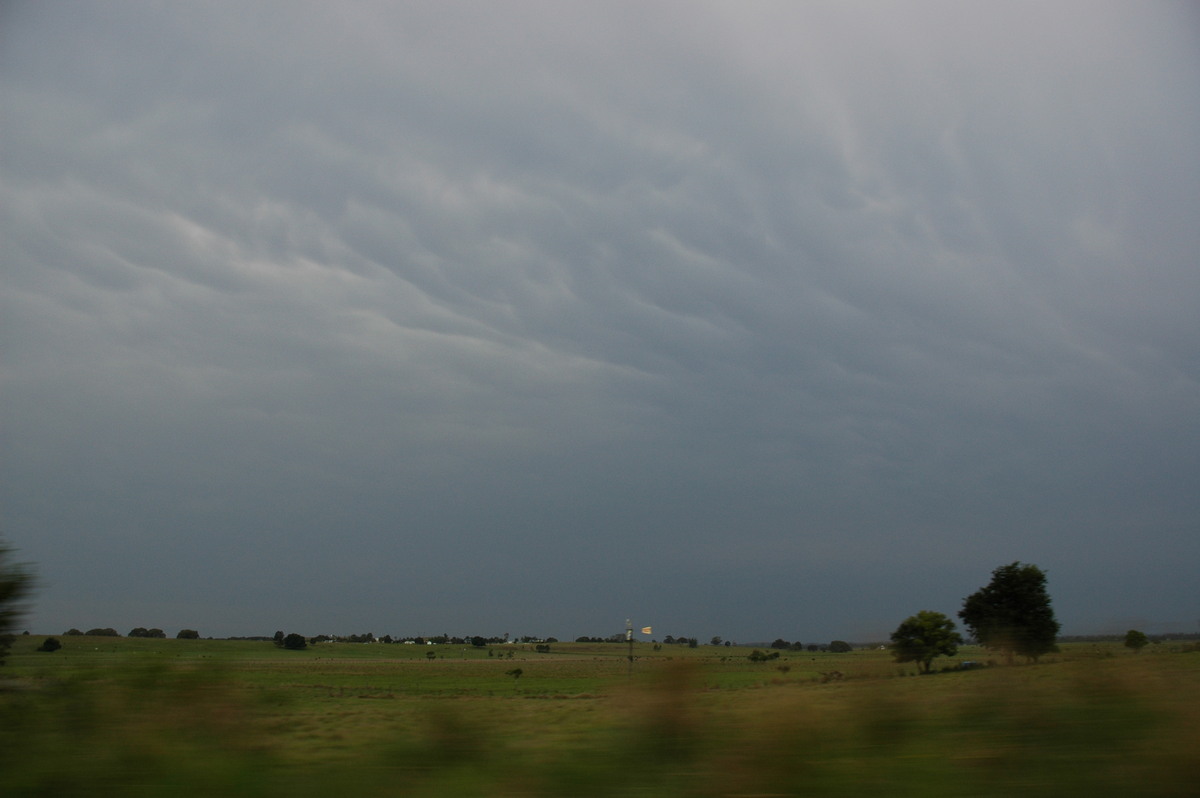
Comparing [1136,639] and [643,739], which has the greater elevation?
[1136,639]

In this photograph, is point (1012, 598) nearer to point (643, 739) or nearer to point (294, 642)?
point (643, 739)

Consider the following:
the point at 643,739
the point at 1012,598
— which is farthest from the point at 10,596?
the point at 1012,598

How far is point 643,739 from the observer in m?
7.00

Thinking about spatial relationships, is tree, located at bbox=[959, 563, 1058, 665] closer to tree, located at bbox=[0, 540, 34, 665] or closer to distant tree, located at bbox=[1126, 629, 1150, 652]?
distant tree, located at bbox=[1126, 629, 1150, 652]

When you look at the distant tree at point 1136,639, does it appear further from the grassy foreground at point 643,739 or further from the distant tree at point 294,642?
the distant tree at point 294,642

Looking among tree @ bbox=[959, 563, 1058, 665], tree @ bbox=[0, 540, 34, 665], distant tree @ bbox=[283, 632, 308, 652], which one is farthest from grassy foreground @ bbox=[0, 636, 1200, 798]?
distant tree @ bbox=[283, 632, 308, 652]

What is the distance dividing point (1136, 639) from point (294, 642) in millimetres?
184854

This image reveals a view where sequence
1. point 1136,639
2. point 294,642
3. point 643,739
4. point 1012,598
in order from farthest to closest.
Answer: point 294,642
point 1012,598
point 1136,639
point 643,739

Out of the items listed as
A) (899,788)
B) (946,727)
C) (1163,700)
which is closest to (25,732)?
(899,788)

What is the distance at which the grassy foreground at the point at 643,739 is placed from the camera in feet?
18.9

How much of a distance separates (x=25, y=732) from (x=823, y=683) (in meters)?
8.44

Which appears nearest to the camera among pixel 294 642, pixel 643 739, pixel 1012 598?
pixel 643 739

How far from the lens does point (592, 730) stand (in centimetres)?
793

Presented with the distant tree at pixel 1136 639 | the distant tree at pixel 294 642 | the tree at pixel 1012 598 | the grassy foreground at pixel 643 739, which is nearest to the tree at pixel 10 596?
the grassy foreground at pixel 643 739
